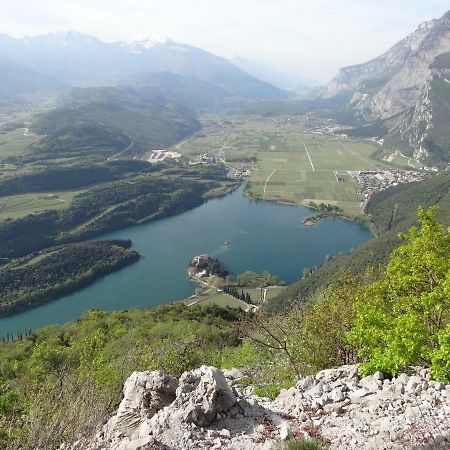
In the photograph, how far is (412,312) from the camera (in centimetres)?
Result: 1541

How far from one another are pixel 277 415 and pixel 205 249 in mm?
109461

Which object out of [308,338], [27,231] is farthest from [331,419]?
[27,231]

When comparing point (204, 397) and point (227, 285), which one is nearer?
point (204, 397)

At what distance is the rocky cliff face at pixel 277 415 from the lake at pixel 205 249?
269ft

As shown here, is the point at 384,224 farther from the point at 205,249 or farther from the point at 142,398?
the point at 142,398

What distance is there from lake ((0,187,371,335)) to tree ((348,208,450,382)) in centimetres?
8263

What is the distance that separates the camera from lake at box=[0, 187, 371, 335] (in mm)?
97500

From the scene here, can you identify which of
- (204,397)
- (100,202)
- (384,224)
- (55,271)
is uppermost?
(204,397)

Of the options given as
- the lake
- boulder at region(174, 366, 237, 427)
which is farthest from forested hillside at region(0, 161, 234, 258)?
boulder at region(174, 366, 237, 427)

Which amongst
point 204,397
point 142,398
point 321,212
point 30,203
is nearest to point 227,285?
point 321,212

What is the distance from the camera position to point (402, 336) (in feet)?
47.5

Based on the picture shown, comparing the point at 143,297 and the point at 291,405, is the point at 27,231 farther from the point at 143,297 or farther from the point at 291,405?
the point at 291,405

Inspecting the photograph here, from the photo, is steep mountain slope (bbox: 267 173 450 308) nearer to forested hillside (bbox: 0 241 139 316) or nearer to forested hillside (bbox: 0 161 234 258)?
forested hillside (bbox: 0 241 139 316)

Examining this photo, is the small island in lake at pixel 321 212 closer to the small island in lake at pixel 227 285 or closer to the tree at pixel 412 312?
the small island in lake at pixel 227 285
